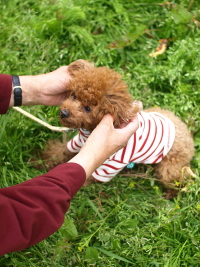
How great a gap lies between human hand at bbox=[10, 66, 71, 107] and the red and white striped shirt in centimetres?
40

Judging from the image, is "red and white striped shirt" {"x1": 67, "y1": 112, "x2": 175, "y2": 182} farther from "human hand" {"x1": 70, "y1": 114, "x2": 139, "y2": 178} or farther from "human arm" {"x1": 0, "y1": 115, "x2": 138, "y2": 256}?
"human arm" {"x1": 0, "y1": 115, "x2": 138, "y2": 256}

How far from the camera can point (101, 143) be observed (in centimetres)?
205

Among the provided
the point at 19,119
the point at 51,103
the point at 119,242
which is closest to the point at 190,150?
the point at 119,242

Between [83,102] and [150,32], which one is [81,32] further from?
[83,102]

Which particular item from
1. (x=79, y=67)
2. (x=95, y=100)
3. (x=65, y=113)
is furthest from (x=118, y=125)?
(x=79, y=67)

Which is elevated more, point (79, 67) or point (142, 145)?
point (79, 67)

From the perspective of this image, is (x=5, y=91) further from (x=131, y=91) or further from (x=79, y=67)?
(x=131, y=91)

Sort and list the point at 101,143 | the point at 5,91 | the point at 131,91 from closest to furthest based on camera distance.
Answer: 1. the point at 101,143
2. the point at 5,91
3. the point at 131,91

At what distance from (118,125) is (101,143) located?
0.33 meters

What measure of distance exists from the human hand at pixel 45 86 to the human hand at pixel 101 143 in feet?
1.78

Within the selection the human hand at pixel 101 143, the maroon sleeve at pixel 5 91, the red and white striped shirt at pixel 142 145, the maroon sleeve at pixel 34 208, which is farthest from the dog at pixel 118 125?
the maroon sleeve at pixel 34 208

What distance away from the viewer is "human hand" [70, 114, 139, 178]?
76.5 inches

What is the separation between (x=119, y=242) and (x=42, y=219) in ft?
3.63

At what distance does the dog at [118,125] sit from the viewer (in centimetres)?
223
